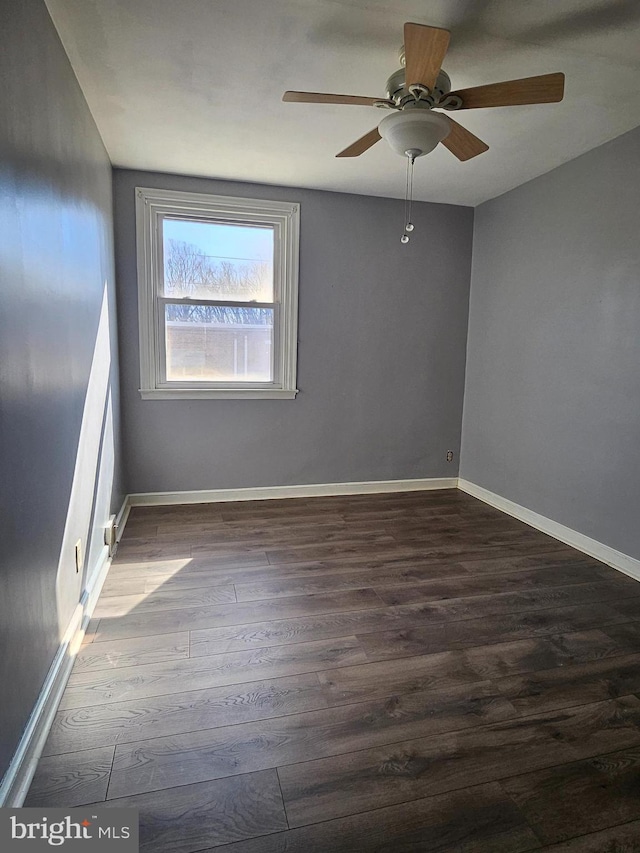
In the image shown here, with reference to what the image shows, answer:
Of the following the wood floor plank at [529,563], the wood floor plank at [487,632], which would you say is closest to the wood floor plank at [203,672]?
the wood floor plank at [487,632]

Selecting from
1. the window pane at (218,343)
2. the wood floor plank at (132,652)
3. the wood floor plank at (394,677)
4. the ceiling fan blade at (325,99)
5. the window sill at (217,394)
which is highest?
the ceiling fan blade at (325,99)

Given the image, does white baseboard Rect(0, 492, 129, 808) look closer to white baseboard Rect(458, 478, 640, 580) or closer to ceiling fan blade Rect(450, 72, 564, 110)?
ceiling fan blade Rect(450, 72, 564, 110)

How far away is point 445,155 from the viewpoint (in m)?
2.99

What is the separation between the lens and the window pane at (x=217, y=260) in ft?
11.8

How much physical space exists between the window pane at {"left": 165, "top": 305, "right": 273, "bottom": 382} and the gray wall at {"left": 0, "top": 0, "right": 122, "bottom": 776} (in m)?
1.23

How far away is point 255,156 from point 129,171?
3.38 ft

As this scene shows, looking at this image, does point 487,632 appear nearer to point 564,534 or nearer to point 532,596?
point 532,596

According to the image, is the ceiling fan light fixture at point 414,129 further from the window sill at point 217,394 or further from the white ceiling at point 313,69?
the window sill at point 217,394

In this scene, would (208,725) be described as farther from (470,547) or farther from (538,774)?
(470,547)

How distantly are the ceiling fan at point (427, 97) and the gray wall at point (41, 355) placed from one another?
954 mm

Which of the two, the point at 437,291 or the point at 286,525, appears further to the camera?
the point at 437,291

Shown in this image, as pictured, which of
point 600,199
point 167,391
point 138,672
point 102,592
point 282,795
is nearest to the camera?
point 282,795

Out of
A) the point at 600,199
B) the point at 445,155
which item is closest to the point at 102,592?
the point at 445,155
